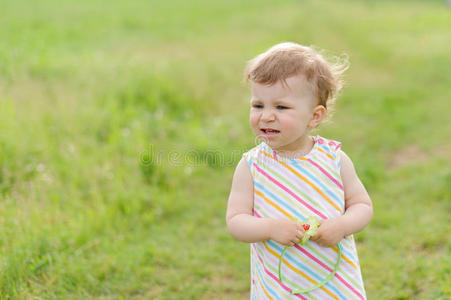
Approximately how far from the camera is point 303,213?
2.22m

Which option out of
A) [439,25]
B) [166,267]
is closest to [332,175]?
[166,267]

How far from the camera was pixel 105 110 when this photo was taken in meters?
5.90

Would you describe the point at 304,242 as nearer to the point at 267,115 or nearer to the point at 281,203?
the point at 281,203

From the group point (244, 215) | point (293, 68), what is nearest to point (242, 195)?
point (244, 215)

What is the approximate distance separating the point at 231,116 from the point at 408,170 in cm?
283

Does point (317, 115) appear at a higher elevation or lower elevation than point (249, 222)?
higher

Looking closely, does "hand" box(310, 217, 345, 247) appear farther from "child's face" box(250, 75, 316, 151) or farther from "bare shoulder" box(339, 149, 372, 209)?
"child's face" box(250, 75, 316, 151)

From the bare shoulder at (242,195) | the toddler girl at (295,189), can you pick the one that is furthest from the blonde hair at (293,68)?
the bare shoulder at (242,195)

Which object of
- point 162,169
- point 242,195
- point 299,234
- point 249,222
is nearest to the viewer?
point 299,234

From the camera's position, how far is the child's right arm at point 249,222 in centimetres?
209

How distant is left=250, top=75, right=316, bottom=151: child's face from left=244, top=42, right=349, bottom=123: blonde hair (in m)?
0.03

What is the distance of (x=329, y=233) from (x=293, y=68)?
79cm

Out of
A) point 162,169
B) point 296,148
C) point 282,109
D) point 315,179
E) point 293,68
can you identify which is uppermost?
point 293,68

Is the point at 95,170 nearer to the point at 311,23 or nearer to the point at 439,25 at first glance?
the point at 311,23
